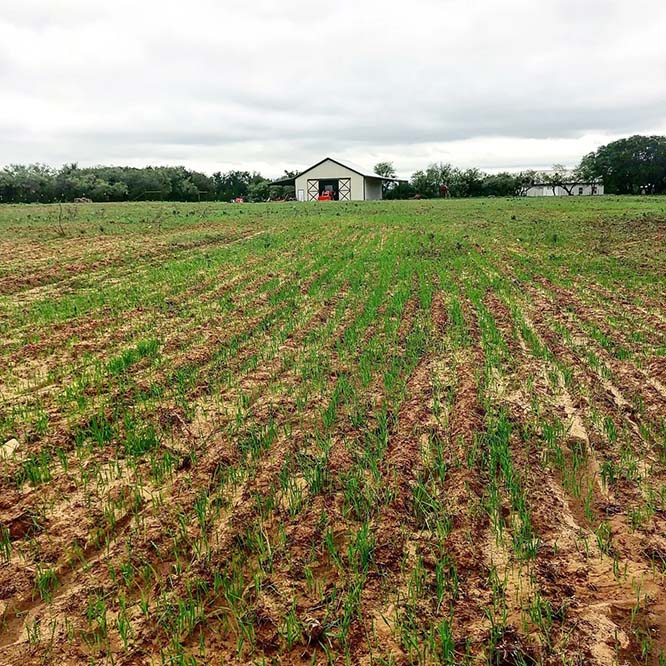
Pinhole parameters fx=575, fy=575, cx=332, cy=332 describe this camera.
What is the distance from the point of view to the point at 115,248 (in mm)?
16484

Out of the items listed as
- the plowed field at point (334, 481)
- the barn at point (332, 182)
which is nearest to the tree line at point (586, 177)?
the barn at point (332, 182)

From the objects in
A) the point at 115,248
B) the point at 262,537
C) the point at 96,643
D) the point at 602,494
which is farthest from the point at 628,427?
the point at 115,248

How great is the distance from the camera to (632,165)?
57.8m

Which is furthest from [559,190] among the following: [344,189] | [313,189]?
[313,189]

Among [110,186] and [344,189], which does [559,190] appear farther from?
[110,186]

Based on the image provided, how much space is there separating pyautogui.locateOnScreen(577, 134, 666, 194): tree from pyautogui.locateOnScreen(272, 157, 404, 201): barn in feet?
79.8

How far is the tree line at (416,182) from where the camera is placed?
53.3m

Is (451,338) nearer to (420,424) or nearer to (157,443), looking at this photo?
(420,424)

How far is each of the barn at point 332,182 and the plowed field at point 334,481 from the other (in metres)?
48.5

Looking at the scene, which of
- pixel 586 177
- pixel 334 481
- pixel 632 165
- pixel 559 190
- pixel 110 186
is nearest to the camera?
pixel 334 481

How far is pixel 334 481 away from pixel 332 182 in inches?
2195

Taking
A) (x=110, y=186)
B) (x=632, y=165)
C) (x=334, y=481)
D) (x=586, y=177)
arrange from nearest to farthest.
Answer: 1. (x=334, y=481)
2. (x=110, y=186)
3. (x=632, y=165)
4. (x=586, y=177)

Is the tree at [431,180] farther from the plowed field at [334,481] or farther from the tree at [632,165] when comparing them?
the plowed field at [334,481]

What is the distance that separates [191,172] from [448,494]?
8163cm
